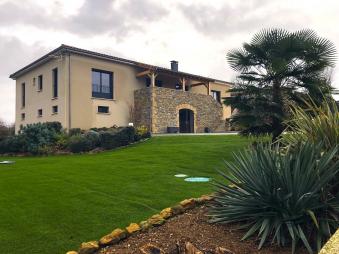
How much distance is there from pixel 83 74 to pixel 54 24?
8.78m

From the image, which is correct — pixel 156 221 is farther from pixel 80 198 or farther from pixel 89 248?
pixel 80 198

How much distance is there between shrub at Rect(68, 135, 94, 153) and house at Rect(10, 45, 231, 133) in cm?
594

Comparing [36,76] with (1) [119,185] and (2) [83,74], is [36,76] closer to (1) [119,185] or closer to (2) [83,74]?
(2) [83,74]

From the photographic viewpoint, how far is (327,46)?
11.9m

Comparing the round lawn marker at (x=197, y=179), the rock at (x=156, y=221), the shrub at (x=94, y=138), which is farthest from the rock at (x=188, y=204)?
the shrub at (x=94, y=138)

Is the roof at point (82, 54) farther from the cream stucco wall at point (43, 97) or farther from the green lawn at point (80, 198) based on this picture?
the green lawn at point (80, 198)

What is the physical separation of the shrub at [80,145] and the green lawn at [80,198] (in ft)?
21.3

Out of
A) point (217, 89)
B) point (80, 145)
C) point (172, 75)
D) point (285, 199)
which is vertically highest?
point (172, 75)

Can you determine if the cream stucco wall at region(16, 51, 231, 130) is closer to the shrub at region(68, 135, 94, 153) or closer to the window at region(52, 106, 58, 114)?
the window at region(52, 106, 58, 114)

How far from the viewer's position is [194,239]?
3.93m

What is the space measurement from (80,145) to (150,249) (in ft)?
48.8

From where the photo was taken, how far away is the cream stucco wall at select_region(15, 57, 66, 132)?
79.7ft

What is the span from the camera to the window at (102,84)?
84.5ft

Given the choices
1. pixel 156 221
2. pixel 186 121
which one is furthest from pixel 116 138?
pixel 156 221
